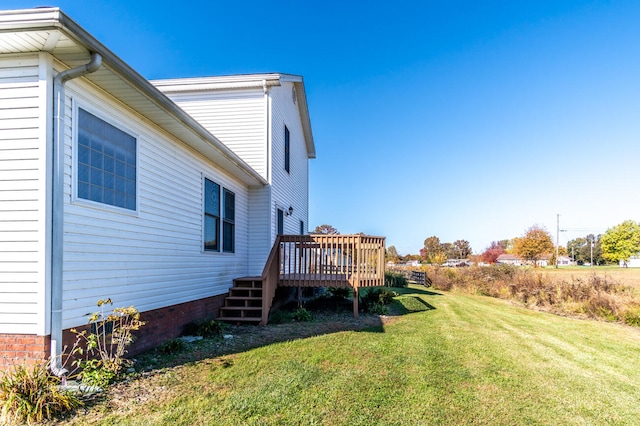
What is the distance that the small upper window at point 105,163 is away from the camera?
4094mm

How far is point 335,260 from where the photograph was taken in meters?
8.88

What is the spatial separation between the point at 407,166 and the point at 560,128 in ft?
28.2

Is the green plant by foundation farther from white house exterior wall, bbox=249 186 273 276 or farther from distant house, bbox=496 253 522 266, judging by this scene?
distant house, bbox=496 253 522 266

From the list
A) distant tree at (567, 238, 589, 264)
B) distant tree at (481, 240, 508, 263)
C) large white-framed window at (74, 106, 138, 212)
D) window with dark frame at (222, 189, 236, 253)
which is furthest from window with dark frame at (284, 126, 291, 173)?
distant tree at (567, 238, 589, 264)

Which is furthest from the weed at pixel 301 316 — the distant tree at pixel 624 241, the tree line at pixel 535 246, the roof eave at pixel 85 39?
the distant tree at pixel 624 241

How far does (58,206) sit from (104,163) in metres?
1.03

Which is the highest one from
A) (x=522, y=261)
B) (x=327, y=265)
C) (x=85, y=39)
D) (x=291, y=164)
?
(x=291, y=164)

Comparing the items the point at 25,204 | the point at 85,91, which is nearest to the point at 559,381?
the point at 25,204

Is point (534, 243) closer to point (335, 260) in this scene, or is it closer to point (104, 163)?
point (335, 260)

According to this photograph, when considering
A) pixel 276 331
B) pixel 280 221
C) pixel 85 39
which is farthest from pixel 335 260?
pixel 85 39

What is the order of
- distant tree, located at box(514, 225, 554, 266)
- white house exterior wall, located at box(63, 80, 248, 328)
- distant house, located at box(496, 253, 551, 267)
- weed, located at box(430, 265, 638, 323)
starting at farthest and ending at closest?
distant house, located at box(496, 253, 551, 267), distant tree, located at box(514, 225, 554, 266), weed, located at box(430, 265, 638, 323), white house exterior wall, located at box(63, 80, 248, 328)

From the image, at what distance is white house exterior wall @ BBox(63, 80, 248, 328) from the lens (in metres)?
3.89

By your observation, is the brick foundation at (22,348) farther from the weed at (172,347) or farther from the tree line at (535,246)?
the tree line at (535,246)

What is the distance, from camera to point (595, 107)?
13422 millimetres
